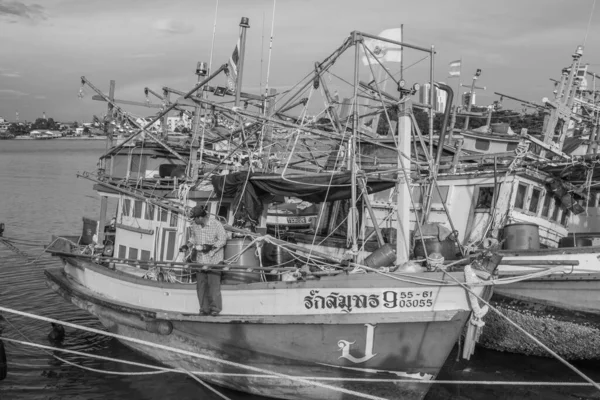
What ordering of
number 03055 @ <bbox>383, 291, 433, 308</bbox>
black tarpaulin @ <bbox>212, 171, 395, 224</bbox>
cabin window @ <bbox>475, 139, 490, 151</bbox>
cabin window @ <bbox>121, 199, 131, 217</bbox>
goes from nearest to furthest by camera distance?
number 03055 @ <bbox>383, 291, 433, 308</bbox>, black tarpaulin @ <bbox>212, 171, 395, 224</bbox>, cabin window @ <bbox>121, 199, 131, 217</bbox>, cabin window @ <bbox>475, 139, 490, 151</bbox>

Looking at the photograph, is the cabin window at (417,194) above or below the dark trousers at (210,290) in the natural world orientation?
above

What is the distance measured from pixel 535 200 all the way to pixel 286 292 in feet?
26.7

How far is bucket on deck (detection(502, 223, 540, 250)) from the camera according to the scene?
1367cm

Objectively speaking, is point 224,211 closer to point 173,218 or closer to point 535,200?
point 173,218

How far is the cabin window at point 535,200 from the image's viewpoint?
589 inches

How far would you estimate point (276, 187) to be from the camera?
1245 centimetres

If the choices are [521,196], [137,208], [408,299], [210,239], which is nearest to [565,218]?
[521,196]

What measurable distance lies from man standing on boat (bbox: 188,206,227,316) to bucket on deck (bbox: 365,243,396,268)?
2.61 meters

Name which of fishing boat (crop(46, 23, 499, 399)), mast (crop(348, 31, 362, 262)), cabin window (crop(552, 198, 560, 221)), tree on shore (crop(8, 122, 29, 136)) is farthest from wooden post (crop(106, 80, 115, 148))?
tree on shore (crop(8, 122, 29, 136))

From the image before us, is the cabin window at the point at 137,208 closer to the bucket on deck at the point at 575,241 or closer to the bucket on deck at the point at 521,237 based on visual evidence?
the bucket on deck at the point at 521,237

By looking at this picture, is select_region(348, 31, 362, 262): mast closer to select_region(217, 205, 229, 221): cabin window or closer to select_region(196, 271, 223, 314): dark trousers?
select_region(196, 271, 223, 314): dark trousers

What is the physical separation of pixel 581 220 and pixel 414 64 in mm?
7922

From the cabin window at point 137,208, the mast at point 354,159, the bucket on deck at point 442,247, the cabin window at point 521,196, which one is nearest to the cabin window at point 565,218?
the cabin window at point 521,196

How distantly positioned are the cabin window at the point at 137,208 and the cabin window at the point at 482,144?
54.2 ft
